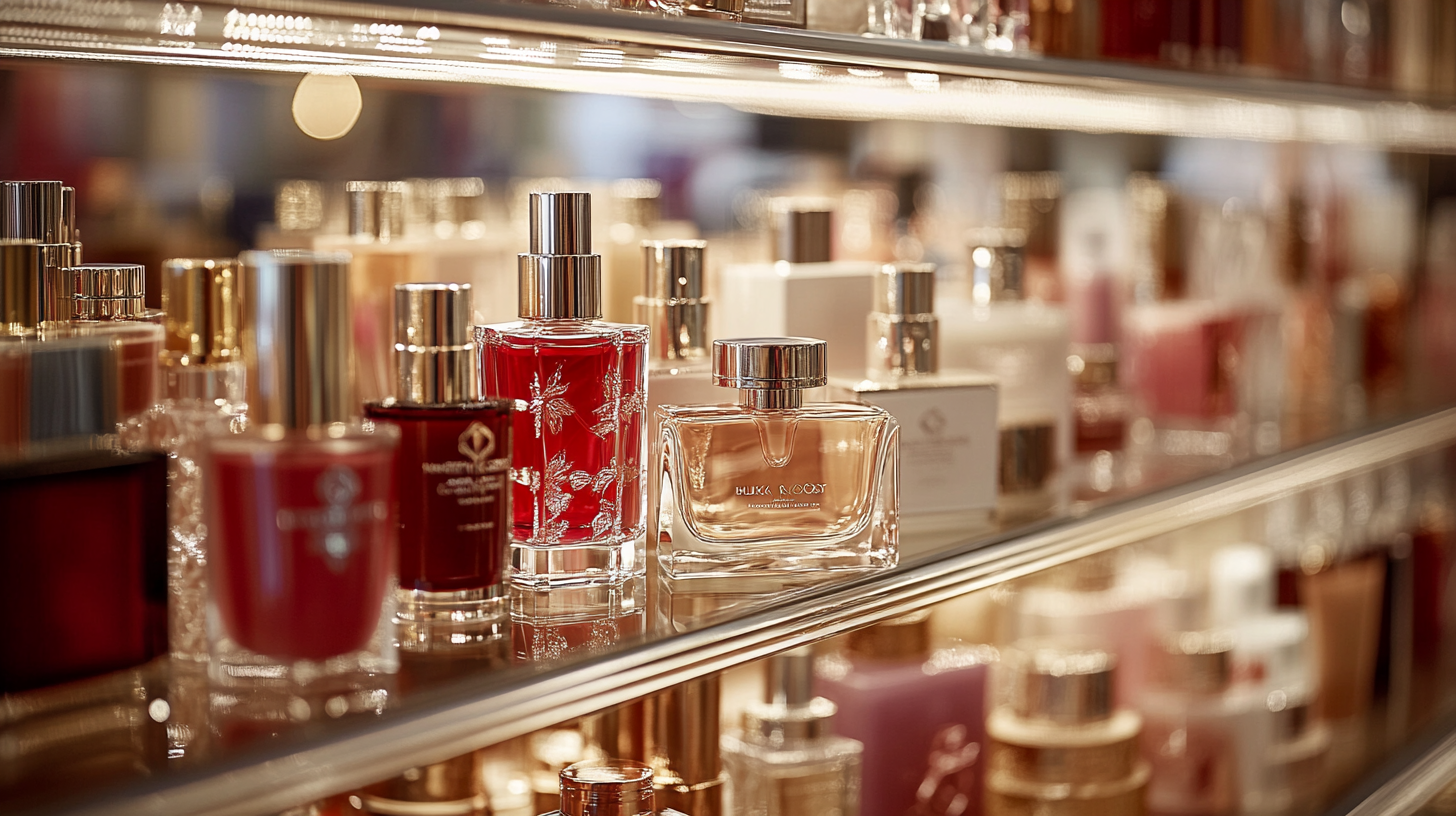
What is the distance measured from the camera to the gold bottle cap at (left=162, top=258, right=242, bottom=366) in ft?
2.34

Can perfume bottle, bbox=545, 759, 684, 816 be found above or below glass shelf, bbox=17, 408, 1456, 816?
below

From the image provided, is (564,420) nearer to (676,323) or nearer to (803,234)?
(676,323)

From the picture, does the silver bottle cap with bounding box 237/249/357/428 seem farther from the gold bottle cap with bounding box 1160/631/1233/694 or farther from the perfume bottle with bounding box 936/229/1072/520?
the gold bottle cap with bounding box 1160/631/1233/694

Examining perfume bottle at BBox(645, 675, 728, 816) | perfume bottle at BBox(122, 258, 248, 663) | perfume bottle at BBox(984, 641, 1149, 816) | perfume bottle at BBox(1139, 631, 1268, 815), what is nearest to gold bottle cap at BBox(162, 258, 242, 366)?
perfume bottle at BBox(122, 258, 248, 663)

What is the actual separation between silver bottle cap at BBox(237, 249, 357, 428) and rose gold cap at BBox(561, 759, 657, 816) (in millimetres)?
325

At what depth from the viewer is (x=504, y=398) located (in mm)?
757

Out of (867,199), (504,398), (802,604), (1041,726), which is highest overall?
(867,199)

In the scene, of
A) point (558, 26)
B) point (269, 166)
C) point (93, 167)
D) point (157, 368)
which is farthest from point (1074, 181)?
point (157, 368)

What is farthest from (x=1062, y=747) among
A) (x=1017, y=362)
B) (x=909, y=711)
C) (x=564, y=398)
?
(x=564, y=398)

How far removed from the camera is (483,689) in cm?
62

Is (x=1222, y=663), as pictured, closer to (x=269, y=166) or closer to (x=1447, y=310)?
(x=1447, y=310)

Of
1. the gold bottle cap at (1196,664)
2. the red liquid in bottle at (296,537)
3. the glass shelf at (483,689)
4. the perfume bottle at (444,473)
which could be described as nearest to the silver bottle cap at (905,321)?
the glass shelf at (483,689)

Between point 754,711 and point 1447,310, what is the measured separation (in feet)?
4.39

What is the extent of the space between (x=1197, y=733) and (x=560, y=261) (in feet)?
2.96
